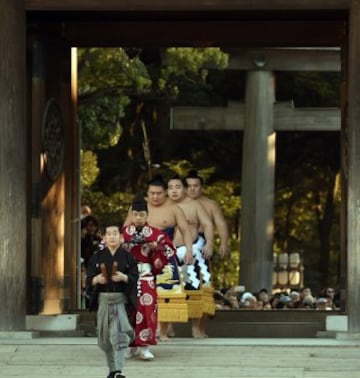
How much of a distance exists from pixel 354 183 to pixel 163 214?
165 cm

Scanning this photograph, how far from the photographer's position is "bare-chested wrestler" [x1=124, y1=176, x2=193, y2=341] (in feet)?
52.3

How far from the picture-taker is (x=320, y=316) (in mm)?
19344

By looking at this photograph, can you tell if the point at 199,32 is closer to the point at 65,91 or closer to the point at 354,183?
the point at 65,91

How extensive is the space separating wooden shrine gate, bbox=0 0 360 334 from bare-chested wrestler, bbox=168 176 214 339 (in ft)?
4.26

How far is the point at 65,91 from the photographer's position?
64.6 ft

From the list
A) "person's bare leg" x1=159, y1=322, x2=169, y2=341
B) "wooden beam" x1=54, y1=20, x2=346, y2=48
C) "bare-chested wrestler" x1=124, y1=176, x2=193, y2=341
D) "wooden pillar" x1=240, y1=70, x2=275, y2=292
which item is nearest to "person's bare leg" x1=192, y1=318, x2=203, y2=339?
"person's bare leg" x1=159, y1=322, x2=169, y2=341

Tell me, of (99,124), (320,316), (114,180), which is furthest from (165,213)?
(114,180)

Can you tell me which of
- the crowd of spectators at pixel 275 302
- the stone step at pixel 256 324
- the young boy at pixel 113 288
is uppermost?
the young boy at pixel 113 288

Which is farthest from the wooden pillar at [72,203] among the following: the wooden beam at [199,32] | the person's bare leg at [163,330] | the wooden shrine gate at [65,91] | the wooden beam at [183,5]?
the person's bare leg at [163,330]

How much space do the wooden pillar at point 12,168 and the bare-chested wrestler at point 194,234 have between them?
141 centimetres

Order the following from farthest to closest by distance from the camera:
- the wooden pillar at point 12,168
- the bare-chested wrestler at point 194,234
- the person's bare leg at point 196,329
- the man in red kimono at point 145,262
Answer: the person's bare leg at point 196,329 → the bare-chested wrestler at point 194,234 → the wooden pillar at point 12,168 → the man in red kimono at point 145,262

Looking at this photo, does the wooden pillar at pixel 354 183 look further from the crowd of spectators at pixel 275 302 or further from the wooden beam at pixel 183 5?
the crowd of spectators at pixel 275 302

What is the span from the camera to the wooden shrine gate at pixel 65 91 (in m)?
16.0

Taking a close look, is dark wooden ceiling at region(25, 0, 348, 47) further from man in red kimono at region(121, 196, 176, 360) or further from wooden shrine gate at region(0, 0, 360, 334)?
man in red kimono at region(121, 196, 176, 360)
